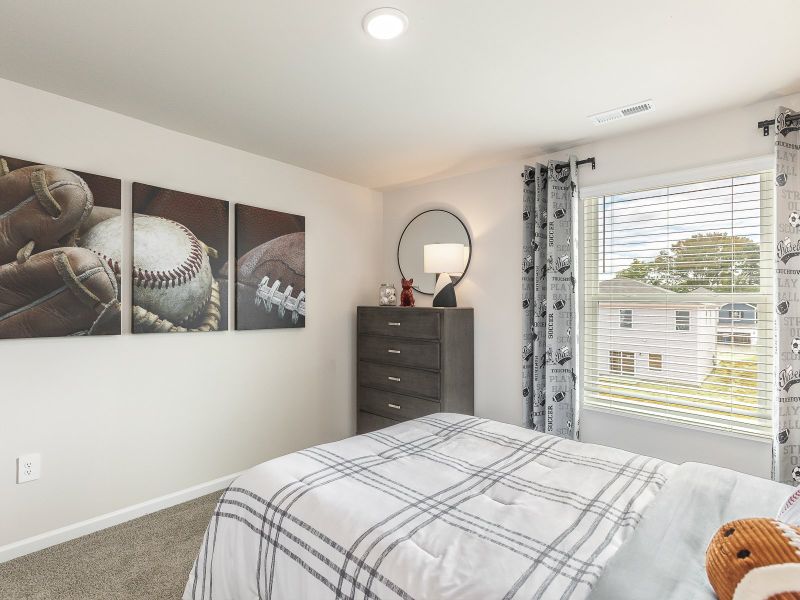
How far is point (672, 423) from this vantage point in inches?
104

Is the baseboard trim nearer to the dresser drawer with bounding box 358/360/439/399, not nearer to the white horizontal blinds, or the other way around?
the dresser drawer with bounding box 358/360/439/399

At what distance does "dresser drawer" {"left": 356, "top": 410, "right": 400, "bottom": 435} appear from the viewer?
3.60 m

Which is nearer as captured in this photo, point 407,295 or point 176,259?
point 176,259

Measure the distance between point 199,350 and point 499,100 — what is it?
2.39 m

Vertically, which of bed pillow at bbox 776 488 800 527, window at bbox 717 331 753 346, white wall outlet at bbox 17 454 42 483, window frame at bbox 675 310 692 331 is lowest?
white wall outlet at bbox 17 454 42 483

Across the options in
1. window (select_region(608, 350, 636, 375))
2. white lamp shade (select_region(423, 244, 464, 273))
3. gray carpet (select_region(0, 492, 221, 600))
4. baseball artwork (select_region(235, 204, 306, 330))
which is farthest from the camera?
white lamp shade (select_region(423, 244, 464, 273))

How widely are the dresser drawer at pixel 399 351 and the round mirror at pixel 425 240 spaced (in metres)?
0.61

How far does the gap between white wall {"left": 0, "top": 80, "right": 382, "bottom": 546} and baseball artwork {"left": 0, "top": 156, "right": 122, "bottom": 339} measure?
0.08 metres

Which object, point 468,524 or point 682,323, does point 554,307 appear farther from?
point 468,524

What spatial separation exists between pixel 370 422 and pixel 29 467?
2.20 metres

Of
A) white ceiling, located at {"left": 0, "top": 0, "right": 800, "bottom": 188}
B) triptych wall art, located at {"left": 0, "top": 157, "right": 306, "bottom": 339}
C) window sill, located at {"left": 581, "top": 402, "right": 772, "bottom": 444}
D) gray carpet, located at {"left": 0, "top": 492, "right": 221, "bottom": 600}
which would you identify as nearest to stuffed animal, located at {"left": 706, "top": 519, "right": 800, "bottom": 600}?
white ceiling, located at {"left": 0, "top": 0, "right": 800, "bottom": 188}

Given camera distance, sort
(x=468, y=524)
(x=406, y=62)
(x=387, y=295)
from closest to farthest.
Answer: (x=468, y=524), (x=406, y=62), (x=387, y=295)

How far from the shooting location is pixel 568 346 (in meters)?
2.97

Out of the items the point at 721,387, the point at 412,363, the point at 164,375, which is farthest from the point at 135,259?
the point at 721,387
